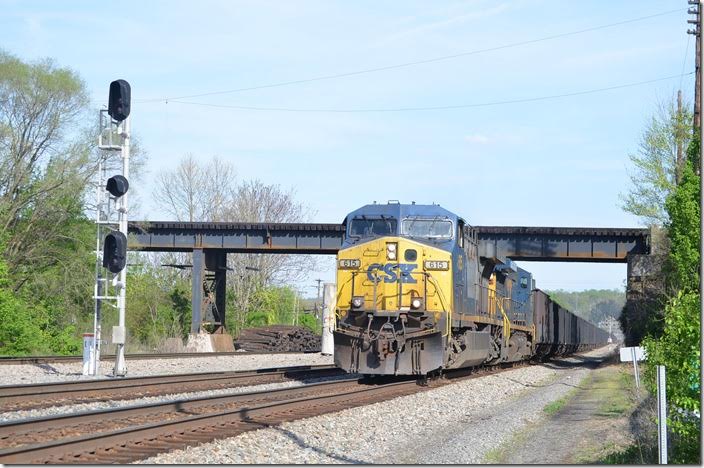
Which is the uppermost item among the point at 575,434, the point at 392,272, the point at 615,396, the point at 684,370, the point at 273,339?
the point at 392,272

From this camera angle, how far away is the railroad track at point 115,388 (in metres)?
13.7

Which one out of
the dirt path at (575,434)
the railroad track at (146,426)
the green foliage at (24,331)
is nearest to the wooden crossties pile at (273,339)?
the green foliage at (24,331)

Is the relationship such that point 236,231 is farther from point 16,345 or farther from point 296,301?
point 296,301

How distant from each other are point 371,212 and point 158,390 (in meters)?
6.00

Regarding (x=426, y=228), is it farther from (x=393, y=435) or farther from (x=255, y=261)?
(x=255, y=261)

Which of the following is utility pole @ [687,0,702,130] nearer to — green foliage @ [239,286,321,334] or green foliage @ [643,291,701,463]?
green foliage @ [643,291,701,463]

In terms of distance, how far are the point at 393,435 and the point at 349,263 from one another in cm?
733

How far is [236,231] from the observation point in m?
47.0

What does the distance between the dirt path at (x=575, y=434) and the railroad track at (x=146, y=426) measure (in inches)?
122

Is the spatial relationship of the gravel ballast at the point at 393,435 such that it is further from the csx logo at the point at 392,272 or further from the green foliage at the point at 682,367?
the csx logo at the point at 392,272

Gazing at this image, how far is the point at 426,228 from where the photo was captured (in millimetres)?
19125

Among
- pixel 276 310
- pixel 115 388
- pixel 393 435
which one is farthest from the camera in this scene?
pixel 276 310

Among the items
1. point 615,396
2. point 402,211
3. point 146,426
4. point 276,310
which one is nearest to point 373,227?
point 402,211

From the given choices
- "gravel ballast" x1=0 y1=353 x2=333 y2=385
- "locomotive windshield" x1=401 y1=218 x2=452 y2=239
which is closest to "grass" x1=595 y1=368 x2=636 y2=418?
"locomotive windshield" x1=401 y1=218 x2=452 y2=239
